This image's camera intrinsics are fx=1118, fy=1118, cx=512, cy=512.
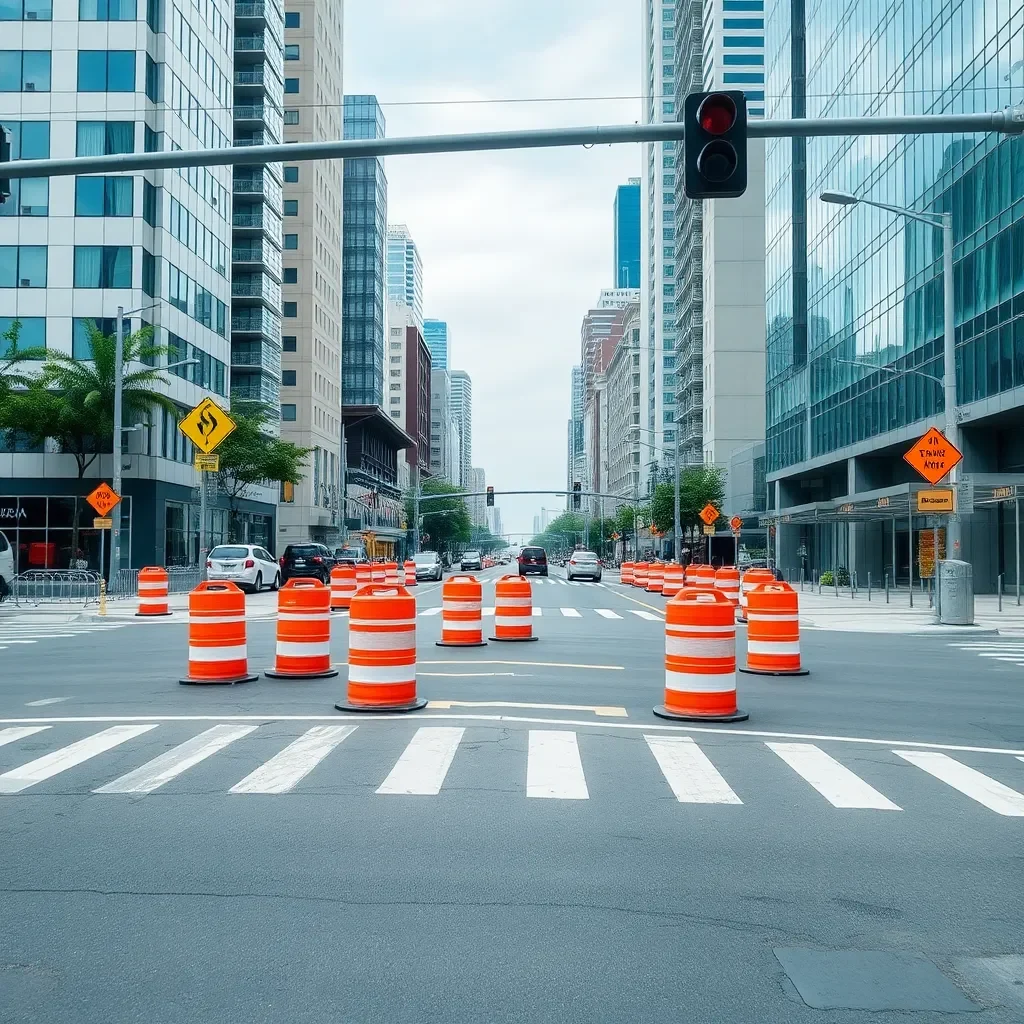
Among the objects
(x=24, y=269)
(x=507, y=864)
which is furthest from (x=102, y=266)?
(x=507, y=864)

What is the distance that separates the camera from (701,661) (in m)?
11.5

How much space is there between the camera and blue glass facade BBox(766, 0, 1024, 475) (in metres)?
37.6

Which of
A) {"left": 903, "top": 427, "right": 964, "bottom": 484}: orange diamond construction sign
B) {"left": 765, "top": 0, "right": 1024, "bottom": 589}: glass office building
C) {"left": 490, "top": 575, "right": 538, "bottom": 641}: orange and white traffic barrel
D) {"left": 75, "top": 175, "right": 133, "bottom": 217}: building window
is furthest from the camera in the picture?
{"left": 75, "top": 175, "right": 133, "bottom": 217}: building window

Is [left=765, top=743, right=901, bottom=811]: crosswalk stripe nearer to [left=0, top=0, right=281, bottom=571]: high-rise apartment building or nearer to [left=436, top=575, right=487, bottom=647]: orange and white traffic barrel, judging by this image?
[left=436, top=575, right=487, bottom=647]: orange and white traffic barrel

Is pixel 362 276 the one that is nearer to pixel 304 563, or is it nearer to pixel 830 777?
pixel 304 563

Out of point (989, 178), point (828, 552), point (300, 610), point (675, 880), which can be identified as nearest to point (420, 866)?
point (675, 880)

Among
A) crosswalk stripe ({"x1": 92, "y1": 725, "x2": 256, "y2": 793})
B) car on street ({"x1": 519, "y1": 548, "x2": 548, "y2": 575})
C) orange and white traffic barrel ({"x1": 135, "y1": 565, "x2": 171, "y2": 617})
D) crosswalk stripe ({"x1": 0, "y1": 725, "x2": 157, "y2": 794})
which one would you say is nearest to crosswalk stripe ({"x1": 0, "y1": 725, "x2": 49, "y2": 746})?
crosswalk stripe ({"x1": 0, "y1": 725, "x2": 157, "y2": 794})

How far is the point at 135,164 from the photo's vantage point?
38.0 feet

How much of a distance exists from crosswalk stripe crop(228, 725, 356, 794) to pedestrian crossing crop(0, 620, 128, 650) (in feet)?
39.5

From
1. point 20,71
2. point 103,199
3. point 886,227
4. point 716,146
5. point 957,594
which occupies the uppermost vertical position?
point 20,71

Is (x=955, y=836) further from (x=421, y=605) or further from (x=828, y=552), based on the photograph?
(x=828, y=552)

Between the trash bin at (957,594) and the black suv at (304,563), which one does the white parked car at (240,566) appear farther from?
the trash bin at (957,594)

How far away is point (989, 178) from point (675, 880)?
38.2 m

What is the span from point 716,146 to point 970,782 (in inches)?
248
